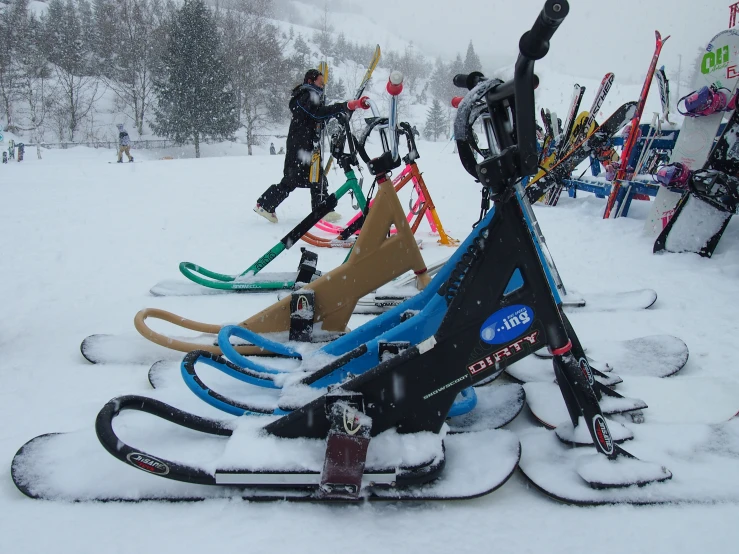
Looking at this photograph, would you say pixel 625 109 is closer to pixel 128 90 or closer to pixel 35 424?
pixel 35 424

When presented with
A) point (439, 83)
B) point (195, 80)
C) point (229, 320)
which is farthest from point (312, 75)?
point (439, 83)

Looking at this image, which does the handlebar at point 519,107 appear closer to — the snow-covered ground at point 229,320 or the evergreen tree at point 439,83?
the snow-covered ground at point 229,320

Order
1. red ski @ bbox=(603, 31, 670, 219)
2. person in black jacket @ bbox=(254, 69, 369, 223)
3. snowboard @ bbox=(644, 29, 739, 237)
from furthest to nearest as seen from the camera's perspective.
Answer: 1. red ski @ bbox=(603, 31, 670, 219)
2. person in black jacket @ bbox=(254, 69, 369, 223)
3. snowboard @ bbox=(644, 29, 739, 237)

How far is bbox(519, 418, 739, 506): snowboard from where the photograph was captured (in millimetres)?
1730

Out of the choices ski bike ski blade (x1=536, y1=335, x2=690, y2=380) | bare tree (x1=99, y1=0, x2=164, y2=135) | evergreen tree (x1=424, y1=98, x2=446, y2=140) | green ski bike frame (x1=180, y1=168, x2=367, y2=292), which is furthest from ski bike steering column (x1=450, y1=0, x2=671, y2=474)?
evergreen tree (x1=424, y1=98, x2=446, y2=140)

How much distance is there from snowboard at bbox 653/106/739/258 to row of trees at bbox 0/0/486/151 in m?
32.2

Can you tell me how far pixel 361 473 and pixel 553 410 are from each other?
110cm

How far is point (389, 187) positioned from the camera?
320cm

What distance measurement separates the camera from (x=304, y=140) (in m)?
6.70

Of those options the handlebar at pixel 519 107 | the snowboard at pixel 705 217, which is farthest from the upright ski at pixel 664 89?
the handlebar at pixel 519 107

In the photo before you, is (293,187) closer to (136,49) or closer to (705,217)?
(705,217)

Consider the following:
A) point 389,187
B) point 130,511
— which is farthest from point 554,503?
point 389,187

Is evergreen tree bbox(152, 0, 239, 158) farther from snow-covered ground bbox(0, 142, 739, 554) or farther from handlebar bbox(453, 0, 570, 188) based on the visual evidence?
handlebar bbox(453, 0, 570, 188)

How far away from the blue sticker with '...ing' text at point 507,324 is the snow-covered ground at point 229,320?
61 cm
